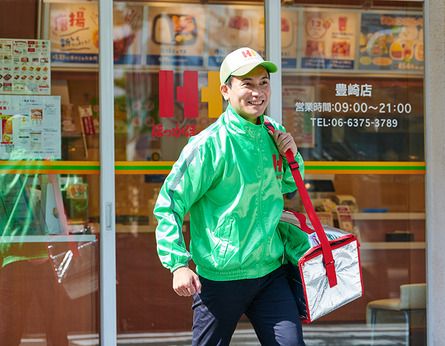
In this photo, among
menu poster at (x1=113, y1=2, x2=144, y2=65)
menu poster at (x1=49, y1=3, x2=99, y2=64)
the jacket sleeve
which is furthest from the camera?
menu poster at (x1=113, y1=2, x2=144, y2=65)

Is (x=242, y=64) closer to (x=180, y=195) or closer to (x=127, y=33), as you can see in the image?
(x=180, y=195)

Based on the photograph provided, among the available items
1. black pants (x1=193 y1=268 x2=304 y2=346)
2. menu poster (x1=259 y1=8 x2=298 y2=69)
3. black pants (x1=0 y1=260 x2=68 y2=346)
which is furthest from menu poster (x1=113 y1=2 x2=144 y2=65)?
black pants (x1=193 y1=268 x2=304 y2=346)

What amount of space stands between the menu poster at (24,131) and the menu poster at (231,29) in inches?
47.5

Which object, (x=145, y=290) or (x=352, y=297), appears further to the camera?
(x=145, y=290)

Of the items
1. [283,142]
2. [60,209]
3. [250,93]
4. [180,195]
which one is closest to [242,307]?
[180,195]

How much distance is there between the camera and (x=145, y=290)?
5.71 m

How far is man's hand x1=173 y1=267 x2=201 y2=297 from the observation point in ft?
10.9

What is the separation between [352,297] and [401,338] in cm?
237

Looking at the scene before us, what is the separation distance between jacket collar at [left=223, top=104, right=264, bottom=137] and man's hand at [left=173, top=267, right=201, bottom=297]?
669 millimetres

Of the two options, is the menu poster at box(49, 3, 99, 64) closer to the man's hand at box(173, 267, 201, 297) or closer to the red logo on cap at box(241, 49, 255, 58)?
the red logo on cap at box(241, 49, 255, 58)

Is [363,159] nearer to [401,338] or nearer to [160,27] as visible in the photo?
[401,338]

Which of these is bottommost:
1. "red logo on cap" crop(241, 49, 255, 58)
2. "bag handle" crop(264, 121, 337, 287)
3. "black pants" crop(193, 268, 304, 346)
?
"black pants" crop(193, 268, 304, 346)

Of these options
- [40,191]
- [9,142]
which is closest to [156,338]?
[40,191]

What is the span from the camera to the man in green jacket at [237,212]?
3.54 m
